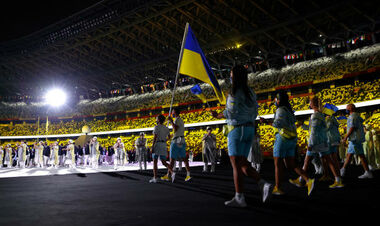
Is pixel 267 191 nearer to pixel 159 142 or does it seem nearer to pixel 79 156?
pixel 159 142

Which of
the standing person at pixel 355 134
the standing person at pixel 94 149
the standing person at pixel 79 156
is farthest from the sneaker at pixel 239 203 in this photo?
the standing person at pixel 79 156

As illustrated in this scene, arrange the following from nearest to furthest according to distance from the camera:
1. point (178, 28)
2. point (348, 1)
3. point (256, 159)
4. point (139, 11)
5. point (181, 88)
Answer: point (256, 159) < point (348, 1) < point (139, 11) < point (178, 28) < point (181, 88)

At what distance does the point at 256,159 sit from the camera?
10133mm

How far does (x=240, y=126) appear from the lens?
3764 millimetres

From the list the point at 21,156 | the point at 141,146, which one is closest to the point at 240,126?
the point at 141,146

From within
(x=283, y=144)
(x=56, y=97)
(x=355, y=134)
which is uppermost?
(x=56, y=97)

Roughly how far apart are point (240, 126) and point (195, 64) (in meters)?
2.10

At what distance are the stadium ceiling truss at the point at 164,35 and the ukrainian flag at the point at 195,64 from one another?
1337 centimetres

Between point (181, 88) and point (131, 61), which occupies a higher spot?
point (131, 61)

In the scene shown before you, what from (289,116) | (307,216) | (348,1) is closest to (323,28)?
(348,1)

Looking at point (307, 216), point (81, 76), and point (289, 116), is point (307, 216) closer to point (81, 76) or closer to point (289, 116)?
point (289, 116)

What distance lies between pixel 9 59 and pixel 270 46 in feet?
83.9

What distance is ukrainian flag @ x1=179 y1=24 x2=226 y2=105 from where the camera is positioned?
5.20 m

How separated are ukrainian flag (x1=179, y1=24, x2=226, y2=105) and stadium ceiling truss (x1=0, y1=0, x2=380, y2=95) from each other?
1337 centimetres
